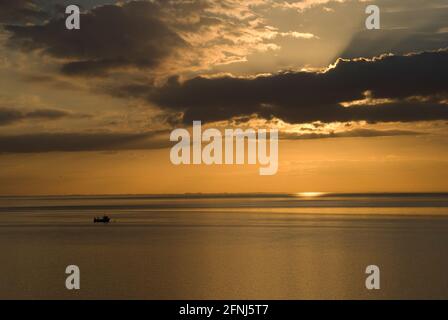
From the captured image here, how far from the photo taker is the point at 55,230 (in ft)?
346

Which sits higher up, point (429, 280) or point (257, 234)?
point (257, 234)

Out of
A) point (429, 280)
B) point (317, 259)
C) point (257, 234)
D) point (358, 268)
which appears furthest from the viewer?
point (257, 234)

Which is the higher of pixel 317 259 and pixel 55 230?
pixel 55 230

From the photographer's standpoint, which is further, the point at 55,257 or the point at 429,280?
the point at 55,257

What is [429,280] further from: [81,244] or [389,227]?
[389,227]

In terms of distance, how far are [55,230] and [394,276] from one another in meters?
69.3

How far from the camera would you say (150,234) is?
9631 cm

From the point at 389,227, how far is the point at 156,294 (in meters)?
67.8
